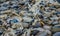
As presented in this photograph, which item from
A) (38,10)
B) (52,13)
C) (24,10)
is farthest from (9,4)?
(52,13)

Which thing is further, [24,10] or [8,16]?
[24,10]

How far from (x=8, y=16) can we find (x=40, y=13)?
518mm

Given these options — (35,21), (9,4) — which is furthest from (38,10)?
(9,4)

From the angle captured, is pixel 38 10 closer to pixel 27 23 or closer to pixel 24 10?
pixel 24 10

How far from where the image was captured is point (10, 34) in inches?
93.3

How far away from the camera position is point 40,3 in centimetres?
343

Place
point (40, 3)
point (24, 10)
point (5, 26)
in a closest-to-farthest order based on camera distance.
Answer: point (5, 26), point (24, 10), point (40, 3)

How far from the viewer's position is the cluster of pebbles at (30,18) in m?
2.39

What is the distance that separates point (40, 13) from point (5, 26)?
660 mm

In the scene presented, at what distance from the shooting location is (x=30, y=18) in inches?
110

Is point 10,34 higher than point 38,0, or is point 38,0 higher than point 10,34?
point 38,0

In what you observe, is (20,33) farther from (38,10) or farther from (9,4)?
(9,4)

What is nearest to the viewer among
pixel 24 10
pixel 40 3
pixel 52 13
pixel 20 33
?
pixel 20 33

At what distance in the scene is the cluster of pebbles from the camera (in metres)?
2.39
